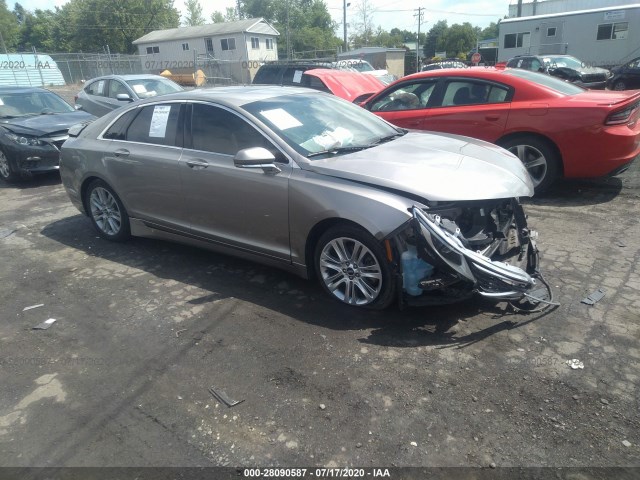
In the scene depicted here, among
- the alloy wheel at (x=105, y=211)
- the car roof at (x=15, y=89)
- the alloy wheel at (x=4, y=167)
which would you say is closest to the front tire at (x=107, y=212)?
the alloy wheel at (x=105, y=211)

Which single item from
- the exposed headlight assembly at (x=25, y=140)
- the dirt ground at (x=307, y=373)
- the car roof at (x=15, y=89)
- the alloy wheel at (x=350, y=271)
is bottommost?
the dirt ground at (x=307, y=373)

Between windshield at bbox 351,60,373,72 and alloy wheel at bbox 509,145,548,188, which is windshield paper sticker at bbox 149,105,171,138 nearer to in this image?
alloy wheel at bbox 509,145,548,188

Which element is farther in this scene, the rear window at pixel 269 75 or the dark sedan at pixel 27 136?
the rear window at pixel 269 75

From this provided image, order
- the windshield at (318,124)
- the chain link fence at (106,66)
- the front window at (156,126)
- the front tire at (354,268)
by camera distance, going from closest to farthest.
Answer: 1. the front tire at (354,268)
2. the windshield at (318,124)
3. the front window at (156,126)
4. the chain link fence at (106,66)

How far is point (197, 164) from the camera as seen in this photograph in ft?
14.9

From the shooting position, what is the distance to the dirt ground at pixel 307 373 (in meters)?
2.60

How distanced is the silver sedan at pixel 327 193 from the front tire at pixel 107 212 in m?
0.12

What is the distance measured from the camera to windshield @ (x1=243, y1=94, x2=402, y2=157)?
418cm

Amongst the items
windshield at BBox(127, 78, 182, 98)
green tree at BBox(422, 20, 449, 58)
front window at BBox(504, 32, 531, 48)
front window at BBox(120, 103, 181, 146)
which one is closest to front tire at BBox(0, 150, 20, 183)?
windshield at BBox(127, 78, 182, 98)

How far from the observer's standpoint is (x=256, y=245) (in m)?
4.34

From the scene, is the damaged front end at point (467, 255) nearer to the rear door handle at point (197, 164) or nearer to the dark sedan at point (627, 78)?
the rear door handle at point (197, 164)

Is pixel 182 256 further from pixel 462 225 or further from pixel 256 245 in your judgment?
pixel 462 225

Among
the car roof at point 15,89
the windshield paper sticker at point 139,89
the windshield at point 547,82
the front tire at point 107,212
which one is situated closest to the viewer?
the front tire at point 107,212

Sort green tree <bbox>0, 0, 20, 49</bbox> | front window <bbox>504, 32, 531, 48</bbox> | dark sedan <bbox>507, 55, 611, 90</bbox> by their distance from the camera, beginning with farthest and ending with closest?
green tree <bbox>0, 0, 20, 49</bbox> → front window <bbox>504, 32, 531, 48</bbox> → dark sedan <bbox>507, 55, 611, 90</bbox>
